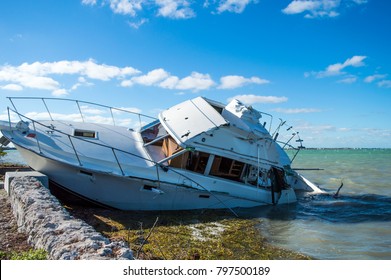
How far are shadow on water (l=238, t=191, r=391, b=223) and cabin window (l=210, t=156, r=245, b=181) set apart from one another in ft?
4.45

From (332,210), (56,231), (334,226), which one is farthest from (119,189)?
(332,210)

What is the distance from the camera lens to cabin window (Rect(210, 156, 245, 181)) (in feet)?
39.2

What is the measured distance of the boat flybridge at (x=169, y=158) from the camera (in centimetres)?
998

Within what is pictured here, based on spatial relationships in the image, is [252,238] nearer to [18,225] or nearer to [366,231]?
[366,231]

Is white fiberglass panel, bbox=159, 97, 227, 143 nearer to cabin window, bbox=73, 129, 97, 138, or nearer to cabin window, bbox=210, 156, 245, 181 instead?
cabin window, bbox=210, 156, 245, 181

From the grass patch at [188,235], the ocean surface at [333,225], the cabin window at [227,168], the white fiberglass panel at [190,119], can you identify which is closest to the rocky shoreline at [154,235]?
the grass patch at [188,235]

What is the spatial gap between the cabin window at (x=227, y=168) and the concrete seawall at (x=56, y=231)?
19.6 ft

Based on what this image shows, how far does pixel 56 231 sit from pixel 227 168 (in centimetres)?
779

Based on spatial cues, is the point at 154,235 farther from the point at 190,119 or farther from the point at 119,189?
the point at 190,119

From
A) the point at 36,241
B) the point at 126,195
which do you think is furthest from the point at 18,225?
the point at 126,195

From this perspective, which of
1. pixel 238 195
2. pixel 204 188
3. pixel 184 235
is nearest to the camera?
pixel 184 235

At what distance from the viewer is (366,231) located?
991 cm

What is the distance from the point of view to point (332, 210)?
12.9 meters
